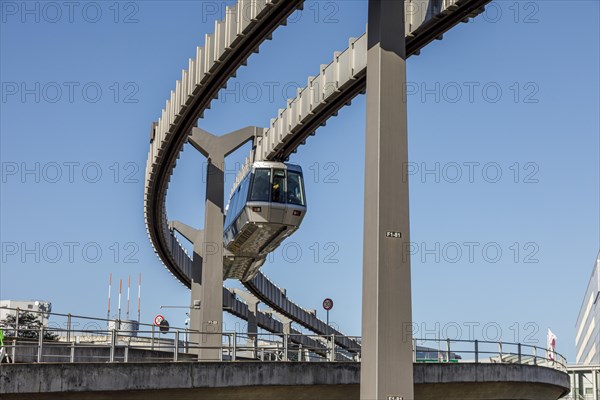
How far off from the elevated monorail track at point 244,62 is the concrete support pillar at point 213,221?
4.04ft

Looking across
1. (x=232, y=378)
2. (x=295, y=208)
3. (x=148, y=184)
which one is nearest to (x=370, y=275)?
(x=232, y=378)

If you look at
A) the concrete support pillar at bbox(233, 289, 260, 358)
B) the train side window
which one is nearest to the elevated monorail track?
the train side window

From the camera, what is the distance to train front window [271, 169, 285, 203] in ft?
115

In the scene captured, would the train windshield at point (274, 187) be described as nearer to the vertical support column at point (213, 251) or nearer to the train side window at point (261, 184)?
the train side window at point (261, 184)

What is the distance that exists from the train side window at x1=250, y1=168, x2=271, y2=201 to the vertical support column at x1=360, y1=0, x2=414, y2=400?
16.1 meters

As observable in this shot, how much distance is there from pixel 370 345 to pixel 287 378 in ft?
14.4

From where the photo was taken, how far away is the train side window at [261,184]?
115 feet

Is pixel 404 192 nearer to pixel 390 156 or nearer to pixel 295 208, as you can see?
pixel 390 156

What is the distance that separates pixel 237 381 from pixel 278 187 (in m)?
14.9

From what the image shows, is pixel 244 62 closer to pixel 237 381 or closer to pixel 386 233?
pixel 237 381

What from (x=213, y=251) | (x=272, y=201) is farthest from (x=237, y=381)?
(x=213, y=251)

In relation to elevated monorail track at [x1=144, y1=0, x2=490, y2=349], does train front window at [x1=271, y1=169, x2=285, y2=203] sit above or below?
below

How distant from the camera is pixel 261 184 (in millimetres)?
35250

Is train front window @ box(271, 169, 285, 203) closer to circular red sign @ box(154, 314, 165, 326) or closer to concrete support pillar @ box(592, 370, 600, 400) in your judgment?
circular red sign @ box(154, 314, 165, 326)
